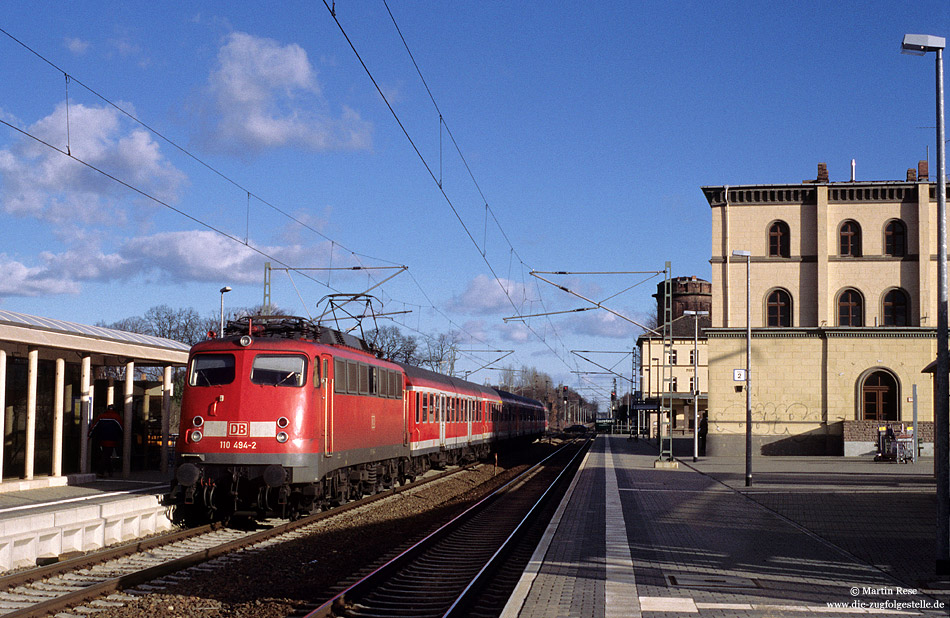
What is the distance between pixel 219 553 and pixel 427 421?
1501 centimetres

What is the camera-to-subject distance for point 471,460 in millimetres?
38156

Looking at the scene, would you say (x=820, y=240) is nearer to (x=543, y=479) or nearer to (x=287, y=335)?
(x=543, y=479)

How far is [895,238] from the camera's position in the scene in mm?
40531

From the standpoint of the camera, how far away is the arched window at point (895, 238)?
40.5 metres

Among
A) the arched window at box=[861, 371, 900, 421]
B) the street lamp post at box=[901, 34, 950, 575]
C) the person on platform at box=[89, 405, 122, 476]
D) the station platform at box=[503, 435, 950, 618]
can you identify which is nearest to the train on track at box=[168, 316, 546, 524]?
the station platform at box=[503, 435, 950, 618]

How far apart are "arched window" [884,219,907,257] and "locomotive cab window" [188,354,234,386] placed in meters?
33.4

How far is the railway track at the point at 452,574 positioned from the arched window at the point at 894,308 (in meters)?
27.7

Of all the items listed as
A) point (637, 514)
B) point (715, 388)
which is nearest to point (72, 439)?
point (637, 514)

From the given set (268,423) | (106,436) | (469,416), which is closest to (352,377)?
(268,423)

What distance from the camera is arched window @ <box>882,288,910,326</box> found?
4034 cm

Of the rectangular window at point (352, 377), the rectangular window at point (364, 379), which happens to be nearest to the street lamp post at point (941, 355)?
the rectangular window at point (352, 377)

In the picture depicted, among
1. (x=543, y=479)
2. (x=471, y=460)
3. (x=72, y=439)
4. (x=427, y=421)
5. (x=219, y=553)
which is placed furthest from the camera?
(x=471, y=460)

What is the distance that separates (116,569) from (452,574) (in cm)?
399

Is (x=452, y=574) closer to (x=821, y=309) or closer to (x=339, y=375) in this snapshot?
(x=339, y=375)
